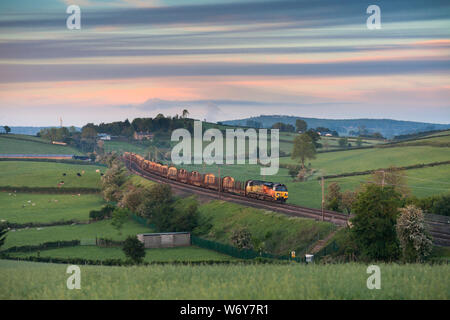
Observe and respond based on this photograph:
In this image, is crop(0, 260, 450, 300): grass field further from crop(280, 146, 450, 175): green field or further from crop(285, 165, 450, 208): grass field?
crop(280, 146, 450, 175): green field

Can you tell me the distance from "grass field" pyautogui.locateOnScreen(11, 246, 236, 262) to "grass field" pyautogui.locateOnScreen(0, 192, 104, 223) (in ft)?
97.1

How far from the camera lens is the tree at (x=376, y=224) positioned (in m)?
49.4

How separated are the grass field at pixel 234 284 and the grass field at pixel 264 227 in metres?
32.1

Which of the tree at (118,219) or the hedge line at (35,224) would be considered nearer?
the tree at (118,219)

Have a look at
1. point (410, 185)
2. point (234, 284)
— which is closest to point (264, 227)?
point (234, 284)

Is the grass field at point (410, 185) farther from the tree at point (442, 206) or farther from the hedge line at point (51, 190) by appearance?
the hedge line at point (51, 190)

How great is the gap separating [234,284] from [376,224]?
95.9 feet

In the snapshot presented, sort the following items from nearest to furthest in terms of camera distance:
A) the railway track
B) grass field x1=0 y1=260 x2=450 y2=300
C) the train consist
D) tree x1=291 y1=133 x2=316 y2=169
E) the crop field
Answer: grass field x1=0 y1=260 x2=450 y2=300, the railway track, the crop field, the train consist, tree x1=291 y1=133 x2=316 y2=169

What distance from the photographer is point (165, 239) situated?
254 feet

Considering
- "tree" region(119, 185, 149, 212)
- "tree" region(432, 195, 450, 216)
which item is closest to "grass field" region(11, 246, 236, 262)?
"tree" region(119, 185, 149, 212)

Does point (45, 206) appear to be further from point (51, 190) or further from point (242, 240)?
point (242, 240)

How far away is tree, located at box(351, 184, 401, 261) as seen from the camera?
1946 inches

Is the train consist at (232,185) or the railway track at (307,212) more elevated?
the train consist at (232,185)

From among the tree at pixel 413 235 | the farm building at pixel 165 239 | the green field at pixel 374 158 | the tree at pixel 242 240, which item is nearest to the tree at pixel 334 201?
the tree at pixel 242 240
